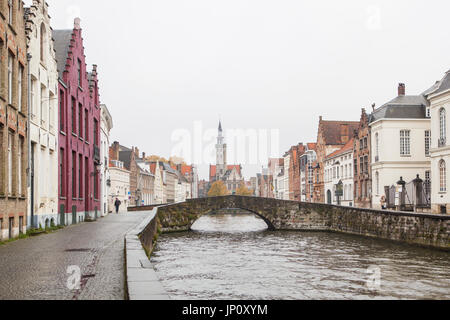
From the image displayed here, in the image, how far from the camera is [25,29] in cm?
1567

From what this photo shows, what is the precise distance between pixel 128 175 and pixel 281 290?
174ft

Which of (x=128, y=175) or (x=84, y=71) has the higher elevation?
(x=84, y=71)

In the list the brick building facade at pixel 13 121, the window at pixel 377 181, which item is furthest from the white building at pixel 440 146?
the brick building facade at pixel 13 121

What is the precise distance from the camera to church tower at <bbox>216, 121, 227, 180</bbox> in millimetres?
152000

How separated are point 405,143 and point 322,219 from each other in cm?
905

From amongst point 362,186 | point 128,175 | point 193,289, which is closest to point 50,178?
point 193,289

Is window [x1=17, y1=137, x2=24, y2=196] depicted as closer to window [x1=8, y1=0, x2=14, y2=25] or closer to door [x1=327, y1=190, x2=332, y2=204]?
window [x1=8, y1=0, x2=14, y2=25]

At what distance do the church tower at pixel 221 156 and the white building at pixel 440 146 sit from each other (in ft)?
401

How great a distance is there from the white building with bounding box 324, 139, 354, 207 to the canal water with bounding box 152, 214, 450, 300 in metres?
25.5

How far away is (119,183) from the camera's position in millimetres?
58375

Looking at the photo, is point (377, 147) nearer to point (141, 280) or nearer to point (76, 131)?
point (76, 131)

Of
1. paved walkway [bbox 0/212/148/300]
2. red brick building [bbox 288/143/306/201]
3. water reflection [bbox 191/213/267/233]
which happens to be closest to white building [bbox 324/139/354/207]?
water reflection [bbox 191/213/267/233]

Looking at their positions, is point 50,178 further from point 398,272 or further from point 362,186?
point 362,186
